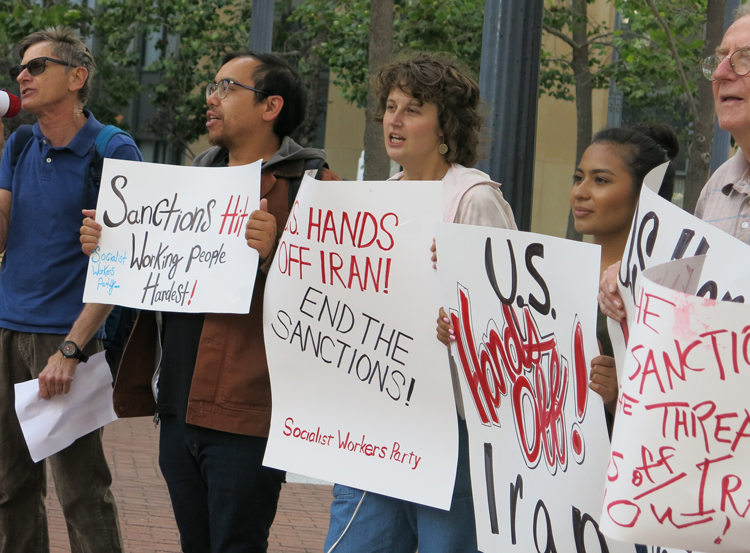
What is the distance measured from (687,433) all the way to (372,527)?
1313 mm

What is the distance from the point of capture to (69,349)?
3.37 meters

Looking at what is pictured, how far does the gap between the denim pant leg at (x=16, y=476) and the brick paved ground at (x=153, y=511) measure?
93cm

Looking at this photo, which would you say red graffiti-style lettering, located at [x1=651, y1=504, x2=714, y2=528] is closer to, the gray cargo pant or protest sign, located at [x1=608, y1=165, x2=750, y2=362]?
protest sign, located at [x1=608, y1=165, x2=750, y2=362]

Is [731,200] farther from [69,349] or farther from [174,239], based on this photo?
[69,349]

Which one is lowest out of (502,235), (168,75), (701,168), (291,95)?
(502,235)

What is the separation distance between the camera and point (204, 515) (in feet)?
10.2

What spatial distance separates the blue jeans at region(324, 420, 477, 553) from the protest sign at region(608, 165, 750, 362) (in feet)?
2.52

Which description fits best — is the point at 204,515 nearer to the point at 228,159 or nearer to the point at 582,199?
the point at 228,159

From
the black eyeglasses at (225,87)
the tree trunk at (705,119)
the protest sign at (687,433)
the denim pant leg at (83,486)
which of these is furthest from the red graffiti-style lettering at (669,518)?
the tree trunk at (705,119)

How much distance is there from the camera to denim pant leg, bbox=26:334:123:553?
351 centimetres

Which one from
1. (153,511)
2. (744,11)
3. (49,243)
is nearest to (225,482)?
(49,243)

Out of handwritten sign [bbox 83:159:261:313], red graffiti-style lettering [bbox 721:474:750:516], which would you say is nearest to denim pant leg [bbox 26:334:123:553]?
handwritten sign [bbox 83:159:261:313]

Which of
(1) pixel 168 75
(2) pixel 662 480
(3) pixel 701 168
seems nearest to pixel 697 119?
(3) pixel 701 168

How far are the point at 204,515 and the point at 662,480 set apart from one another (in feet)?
6.16
